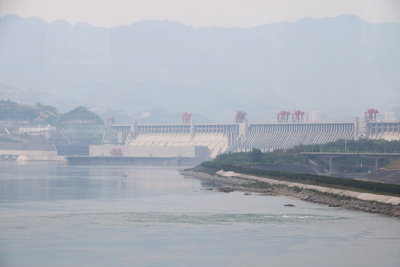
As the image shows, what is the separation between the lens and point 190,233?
75.1 metres

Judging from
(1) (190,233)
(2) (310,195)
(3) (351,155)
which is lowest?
(1) (190,233)

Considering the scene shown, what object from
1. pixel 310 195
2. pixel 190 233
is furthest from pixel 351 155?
pixel 190 233

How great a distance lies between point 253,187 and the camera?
136500mm

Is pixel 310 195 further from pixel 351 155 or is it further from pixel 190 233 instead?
pixel 351 155

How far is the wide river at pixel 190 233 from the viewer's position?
6225cm

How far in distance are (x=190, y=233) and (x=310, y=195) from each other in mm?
41791

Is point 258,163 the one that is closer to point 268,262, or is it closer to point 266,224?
point 266,224

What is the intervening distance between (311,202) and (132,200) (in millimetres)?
24799

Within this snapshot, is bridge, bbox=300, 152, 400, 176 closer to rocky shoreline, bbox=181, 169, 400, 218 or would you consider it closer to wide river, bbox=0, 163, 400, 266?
rocky shoreline, bbox=181, 169, 400, 218

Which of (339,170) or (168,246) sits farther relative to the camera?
(339,170)

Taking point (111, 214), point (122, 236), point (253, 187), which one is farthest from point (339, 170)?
point (122, 236)

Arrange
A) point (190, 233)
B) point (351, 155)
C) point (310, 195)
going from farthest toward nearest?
1. point (351, 155)
2. point (310, 195)
3. point (190, 233)

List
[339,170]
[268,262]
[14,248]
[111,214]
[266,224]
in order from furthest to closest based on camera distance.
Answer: [339,170] → [111,214] → [266,224] → [14,248] → [268,262]

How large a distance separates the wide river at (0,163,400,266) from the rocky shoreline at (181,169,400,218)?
2303 mm
